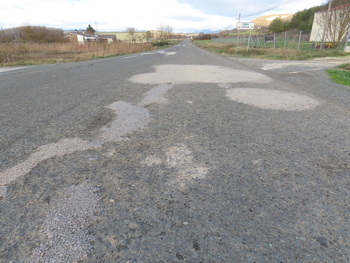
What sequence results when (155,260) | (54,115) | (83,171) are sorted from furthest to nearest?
(54,115) → (83,171) → (155,260)

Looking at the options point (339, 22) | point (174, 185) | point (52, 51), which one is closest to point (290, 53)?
point (339, 22)

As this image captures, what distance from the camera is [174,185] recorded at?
191cm

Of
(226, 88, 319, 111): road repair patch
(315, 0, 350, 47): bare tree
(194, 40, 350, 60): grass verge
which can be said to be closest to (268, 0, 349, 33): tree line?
(315, 0, 350, 47): bare tree

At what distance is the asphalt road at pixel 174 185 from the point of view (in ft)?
4.43

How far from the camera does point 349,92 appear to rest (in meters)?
5.32

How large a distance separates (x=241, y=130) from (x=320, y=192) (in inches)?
54.4

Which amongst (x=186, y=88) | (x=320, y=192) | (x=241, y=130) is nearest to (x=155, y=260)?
(x=320, y=192)

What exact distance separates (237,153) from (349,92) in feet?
15.9

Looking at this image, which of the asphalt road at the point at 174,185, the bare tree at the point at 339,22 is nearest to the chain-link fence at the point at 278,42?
the bare tree at the point at 339,22

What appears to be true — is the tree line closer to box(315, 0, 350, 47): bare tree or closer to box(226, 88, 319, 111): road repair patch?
box(315, 0, 350, 47): bare tree

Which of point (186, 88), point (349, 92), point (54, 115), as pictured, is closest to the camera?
point (54, 115)

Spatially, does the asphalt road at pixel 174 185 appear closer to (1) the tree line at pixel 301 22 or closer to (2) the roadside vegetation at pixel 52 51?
(2) the roadside vegetation at pixel 52 51

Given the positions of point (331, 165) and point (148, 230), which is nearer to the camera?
point (148, 230)

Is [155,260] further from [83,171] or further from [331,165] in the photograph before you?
[331,165]
